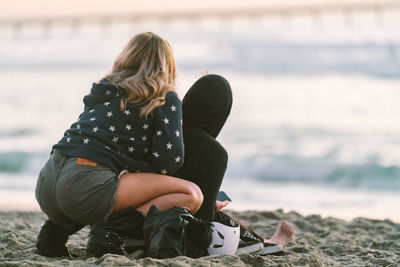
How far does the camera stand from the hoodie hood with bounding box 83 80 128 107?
2293 mm

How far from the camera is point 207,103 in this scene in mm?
2449

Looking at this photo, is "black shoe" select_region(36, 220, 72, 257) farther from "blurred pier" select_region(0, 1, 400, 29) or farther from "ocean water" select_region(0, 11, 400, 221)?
"blurred pier" select_region(0, 1, 400, 29)

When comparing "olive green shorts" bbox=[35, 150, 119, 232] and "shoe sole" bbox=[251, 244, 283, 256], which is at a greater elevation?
"olive green shorts" bbox=[35, 150, 119, 232]

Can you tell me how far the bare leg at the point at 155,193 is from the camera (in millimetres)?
2214

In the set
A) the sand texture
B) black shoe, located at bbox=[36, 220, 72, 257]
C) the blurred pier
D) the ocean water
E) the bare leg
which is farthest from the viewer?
the blurred pier

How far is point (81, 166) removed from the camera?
215 cm

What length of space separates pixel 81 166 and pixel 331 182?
4589mm

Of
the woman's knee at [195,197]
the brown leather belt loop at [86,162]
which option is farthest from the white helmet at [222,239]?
the brown leather belt loop at [86,162]

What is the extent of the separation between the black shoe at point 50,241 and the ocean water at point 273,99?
3.86 ft

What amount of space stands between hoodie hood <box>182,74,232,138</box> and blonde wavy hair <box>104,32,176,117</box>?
118mm

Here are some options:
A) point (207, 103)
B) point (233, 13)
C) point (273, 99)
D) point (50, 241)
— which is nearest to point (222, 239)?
point (207, 103)

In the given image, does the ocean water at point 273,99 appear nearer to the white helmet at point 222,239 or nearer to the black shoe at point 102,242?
the white helmet at point 222,239

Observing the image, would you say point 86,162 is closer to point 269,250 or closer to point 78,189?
point 78,189

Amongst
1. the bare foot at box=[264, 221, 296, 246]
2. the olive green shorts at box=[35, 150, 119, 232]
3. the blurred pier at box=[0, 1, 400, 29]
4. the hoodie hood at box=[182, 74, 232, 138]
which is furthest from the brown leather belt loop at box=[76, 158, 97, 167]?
the blurred pier at box=[0, 1, 400, 29]
